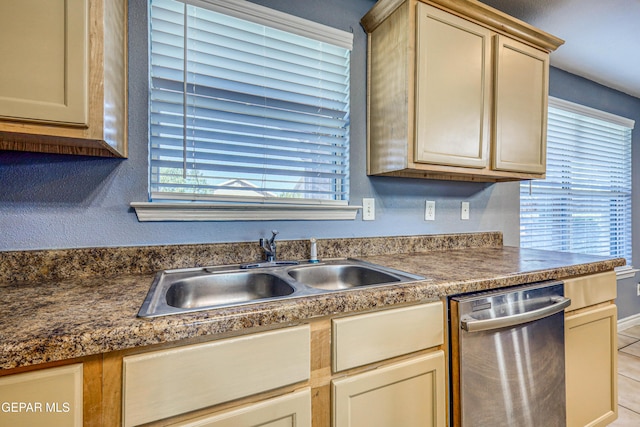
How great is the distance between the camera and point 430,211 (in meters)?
1.92

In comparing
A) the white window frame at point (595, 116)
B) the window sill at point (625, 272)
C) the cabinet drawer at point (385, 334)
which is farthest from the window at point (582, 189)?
the cabinet drawer at point (385, 334)

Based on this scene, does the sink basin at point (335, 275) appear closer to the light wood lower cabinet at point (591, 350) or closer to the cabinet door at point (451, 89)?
the cabinet door at point (451, 89)

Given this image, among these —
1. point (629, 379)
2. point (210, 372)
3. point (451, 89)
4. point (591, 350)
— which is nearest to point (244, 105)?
point (451, 89)

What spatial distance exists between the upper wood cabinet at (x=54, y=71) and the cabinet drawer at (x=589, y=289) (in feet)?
6.20

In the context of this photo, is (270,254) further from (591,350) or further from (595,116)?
(595,116)

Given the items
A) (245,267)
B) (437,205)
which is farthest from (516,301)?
(245,267)

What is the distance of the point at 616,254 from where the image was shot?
3.16 m

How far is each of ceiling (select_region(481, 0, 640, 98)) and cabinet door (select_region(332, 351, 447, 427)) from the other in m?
2.07

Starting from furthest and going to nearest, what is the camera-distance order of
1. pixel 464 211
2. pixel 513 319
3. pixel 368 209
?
pixel 464 211, pixel 368 209, pixel 513 319

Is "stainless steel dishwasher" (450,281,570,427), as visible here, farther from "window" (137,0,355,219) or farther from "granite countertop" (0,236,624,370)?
"window" (137,0,355,219)

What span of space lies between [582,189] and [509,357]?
2552 millimetres

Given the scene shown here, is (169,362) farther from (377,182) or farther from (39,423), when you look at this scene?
(377,182)

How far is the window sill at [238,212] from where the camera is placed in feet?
4.15

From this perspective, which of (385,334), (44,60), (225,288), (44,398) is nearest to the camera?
(44,398)
